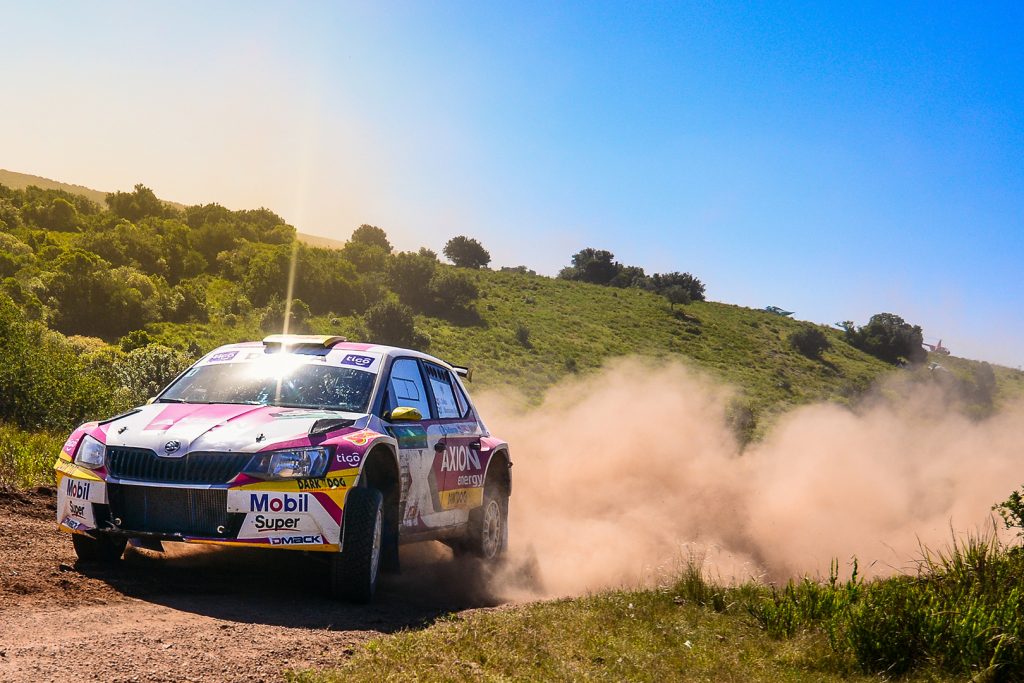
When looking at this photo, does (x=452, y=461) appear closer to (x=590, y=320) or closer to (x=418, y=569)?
(x=418, y=569)

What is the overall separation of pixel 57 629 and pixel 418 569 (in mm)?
4434

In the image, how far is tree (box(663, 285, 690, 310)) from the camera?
9318 cm

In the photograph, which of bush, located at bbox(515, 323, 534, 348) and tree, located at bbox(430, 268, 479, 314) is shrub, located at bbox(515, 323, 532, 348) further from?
tree, located at bbox(430, 268, 479, 314)

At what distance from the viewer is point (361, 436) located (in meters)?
7.03

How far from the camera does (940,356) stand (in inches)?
3738

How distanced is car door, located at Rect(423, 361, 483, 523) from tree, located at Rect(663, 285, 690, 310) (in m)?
83.2

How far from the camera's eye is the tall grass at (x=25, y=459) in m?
10.8

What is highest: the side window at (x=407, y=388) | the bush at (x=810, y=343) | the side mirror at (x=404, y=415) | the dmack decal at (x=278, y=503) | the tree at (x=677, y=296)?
the tree at (x=677, y=296)

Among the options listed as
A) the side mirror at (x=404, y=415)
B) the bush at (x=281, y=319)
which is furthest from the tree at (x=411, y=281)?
the side mirror at (x=404, y=415)

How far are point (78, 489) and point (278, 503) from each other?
146 cm

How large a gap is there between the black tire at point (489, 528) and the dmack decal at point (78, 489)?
3613 millimetres

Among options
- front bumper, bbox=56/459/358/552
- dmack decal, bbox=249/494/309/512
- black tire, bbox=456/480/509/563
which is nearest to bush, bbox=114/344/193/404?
black tire, bbox=456/480/509/563

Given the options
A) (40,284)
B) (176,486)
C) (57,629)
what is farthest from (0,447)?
(40,284)

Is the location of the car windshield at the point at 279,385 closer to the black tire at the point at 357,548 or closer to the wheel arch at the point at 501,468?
the black tire at the point at 357,548
